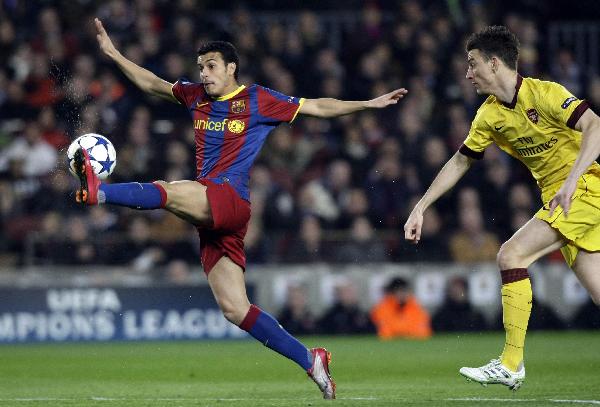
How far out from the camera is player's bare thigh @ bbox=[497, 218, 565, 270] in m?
7.38

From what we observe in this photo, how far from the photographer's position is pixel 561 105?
7.19 metres

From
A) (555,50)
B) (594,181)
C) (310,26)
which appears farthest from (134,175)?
(594,181)

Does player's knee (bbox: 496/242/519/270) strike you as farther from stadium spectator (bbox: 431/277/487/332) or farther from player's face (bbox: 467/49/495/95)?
stadium spectator (bbox: 431/277/487/332)

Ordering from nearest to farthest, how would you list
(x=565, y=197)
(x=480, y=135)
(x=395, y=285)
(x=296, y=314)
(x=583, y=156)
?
(x=565, y=197)
(x=583, y=156)
(x=480, y=135)
(x=296, y=314)
(x=395, y=285)

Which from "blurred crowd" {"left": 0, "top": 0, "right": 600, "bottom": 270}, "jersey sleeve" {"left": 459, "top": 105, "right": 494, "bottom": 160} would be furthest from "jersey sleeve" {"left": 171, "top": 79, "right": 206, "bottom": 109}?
"blurred crowd" {"left": 0, "top": 0, "right": 600, "bottom": 270}

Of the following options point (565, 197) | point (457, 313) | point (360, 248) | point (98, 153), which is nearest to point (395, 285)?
point (360, 248)

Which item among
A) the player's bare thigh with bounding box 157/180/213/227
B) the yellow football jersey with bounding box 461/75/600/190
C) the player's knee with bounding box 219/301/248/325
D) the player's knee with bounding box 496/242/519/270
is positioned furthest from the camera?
the player's knee with bounding box 219/301/248/325

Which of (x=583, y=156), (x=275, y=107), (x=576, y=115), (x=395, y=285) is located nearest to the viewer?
(x=583, y=156)

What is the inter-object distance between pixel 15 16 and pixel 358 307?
618cm

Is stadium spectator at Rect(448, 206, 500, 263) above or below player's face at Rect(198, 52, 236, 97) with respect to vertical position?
below

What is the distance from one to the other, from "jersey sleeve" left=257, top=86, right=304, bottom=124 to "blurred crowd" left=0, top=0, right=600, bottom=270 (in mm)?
6668

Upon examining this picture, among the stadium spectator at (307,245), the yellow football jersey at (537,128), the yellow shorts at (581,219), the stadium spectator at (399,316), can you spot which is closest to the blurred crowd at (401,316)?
the stadium spectator at (399,316)

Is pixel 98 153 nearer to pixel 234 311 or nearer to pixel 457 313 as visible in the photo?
pixel 234 311

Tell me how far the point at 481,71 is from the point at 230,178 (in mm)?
1723
